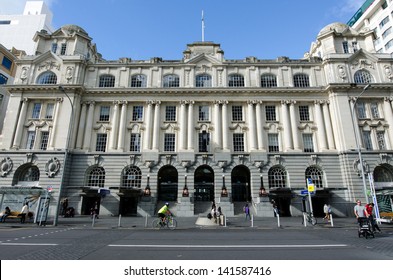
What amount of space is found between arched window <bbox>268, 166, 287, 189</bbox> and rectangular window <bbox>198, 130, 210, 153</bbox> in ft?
29.8

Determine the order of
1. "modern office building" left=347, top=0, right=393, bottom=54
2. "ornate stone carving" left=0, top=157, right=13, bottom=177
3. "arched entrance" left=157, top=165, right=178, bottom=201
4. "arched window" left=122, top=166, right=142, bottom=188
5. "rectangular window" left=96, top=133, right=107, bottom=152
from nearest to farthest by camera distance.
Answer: "ornate stone carving" left=0, top=157, right=13, bottom=177, "arched window" left=122, top=166, right=142, bottom=188, "arched entrance" left=157, top=165, right=178, bottom=201, "rectangular window" left=96, top=133, right=107, bottom=152, "modern office building" left=347, top=0, right=393, bottom=54

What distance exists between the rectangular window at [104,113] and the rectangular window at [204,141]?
1380cm

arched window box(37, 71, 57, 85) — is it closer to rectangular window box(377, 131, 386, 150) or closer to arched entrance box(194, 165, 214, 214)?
arched entrance box(194, 165, 214, 214)

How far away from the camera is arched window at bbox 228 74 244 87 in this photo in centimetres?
3516

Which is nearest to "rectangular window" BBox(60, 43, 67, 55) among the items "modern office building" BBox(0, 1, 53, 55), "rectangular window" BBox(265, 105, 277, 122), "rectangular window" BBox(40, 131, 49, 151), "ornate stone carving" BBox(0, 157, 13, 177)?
"rectangular window" BBox(40, 131, 49, 151)

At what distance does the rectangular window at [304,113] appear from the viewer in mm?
33719

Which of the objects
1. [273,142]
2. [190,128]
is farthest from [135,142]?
[273,142]

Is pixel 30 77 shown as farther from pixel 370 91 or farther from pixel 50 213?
pixel 370 91

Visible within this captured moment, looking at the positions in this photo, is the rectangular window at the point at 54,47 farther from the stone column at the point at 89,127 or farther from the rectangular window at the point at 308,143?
the rectangular window at the point at 308,143

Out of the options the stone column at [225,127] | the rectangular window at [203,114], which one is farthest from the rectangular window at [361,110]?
the rectangular window at [203,114]

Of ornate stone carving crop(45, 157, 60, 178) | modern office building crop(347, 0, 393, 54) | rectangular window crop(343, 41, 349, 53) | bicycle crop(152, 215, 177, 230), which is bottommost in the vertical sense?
bicycle crop(152, 215, 177, 230)

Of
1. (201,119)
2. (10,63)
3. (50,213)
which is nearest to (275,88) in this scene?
(201,119)

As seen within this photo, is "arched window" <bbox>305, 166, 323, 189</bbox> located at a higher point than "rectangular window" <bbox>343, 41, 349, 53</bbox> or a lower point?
lower

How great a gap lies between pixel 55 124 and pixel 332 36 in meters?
42.9
